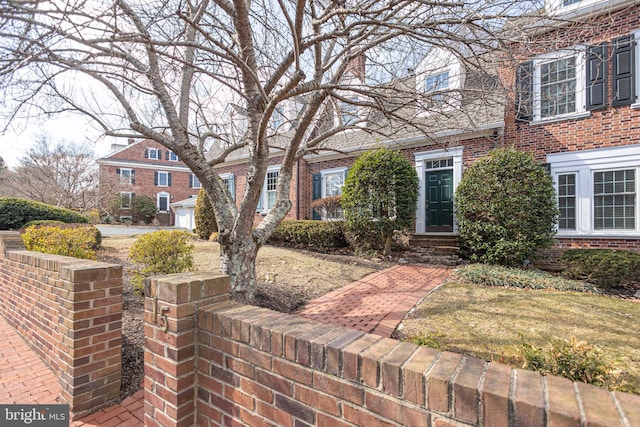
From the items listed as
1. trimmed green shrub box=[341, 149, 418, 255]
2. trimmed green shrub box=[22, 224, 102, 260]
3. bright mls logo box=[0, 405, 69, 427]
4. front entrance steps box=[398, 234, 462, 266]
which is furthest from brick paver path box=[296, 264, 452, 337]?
trimmed green shrub box=[22, 224, 102, 260]

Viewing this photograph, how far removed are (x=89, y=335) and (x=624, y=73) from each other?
38.1ft

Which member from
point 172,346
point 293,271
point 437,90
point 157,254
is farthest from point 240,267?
point 437,90

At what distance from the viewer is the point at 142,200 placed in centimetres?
2944

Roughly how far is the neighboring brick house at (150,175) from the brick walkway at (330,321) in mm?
28887

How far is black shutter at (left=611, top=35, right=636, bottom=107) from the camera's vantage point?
7320mm

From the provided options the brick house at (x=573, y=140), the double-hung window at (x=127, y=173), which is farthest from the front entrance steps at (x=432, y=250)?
the double-hung window at (x=127, y=173)

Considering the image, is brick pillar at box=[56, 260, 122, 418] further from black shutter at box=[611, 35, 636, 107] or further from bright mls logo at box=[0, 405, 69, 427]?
black shutter at box=[611, 35, 636, 107]

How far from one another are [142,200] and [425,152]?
28693 mm

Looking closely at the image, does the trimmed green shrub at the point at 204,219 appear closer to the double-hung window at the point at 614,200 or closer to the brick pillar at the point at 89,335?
the brick pillar at the point at 89,335

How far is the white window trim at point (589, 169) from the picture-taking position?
745 cm

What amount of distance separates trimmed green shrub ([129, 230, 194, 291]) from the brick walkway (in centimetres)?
150

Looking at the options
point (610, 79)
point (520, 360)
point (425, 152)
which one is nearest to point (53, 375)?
point (520, 360)

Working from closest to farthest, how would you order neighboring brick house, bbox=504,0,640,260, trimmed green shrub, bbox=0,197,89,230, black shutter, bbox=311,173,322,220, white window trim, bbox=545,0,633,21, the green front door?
white window trim, bbox=545,0,633,21
neighboring brick house, bbox=504,0,640,260
trimmed green shrub, bbox=0,197,89,230
the green front door
black shutter, bbox=311,173,322,220

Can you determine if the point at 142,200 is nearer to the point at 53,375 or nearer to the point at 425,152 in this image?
the point at 425,152
